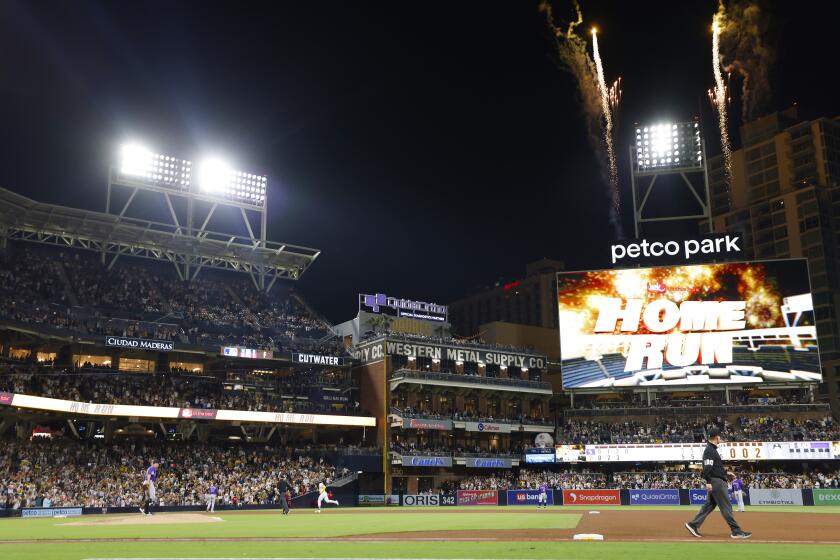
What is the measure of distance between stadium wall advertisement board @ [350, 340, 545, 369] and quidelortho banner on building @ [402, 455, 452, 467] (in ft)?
33.4

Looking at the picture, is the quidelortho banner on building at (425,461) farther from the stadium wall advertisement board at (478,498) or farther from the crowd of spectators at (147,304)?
the stadium wall advertisement board at (478,498)

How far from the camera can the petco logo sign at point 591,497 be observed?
50875 mm

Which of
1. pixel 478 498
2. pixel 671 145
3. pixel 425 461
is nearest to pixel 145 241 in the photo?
pixel 425 461

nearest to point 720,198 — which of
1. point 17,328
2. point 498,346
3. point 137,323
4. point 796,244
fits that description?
point 796,244

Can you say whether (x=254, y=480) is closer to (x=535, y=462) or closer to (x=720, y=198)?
(x=535, y=462)

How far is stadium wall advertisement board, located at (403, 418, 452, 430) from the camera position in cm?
6994

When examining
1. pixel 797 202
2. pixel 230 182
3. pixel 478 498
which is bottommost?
pixel 478 498

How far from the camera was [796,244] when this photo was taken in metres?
118

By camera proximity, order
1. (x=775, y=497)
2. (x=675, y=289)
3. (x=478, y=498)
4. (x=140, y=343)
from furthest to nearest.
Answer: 1. (x=675, y=289)
2. (x=140, y=343)
3. (x=478, y=498)
4. (x=775, y=497)

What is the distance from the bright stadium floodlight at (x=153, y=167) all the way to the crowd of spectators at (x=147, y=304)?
8586 millimetres

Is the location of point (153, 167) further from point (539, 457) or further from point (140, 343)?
point (539, 457)

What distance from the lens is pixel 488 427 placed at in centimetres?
7469

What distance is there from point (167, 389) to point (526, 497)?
1145 inches

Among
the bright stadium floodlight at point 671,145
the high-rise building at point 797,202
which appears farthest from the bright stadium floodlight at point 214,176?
the high-rise building at point 797,202
